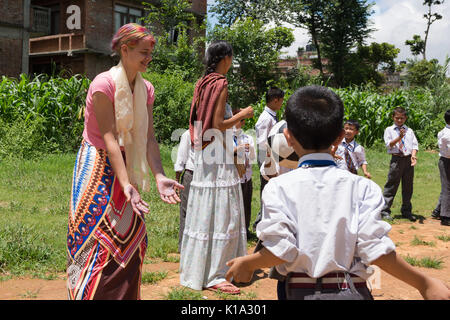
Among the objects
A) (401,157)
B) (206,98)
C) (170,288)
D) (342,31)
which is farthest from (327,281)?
(342,31)

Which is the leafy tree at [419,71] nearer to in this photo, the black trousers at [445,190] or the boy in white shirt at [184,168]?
the black trousers at [445,190]

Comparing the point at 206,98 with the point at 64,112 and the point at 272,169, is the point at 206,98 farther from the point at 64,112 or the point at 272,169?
the point at 64,112

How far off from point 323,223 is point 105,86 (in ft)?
4.63

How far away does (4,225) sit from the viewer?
5.85 metres

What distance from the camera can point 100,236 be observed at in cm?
253

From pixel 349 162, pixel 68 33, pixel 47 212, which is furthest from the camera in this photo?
pixel 68 33

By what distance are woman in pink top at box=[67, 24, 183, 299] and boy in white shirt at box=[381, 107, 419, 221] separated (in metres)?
6.02

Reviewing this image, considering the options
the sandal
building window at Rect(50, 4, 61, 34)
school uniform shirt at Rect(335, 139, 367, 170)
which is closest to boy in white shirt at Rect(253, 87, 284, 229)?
Result: school uniform shirt at Rect(335, 139, 367, 170)

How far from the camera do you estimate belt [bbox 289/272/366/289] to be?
1931 mm

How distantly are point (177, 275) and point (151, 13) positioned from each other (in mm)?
20742

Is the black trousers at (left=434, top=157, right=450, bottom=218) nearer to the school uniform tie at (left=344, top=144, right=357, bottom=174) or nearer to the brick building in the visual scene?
the school uniform tie at (left=344, top=144, right=357, bottom=174)

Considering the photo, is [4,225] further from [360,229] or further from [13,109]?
[13,109]

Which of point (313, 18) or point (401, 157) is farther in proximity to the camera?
point (313, 18)

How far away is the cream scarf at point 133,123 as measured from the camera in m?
2.62
